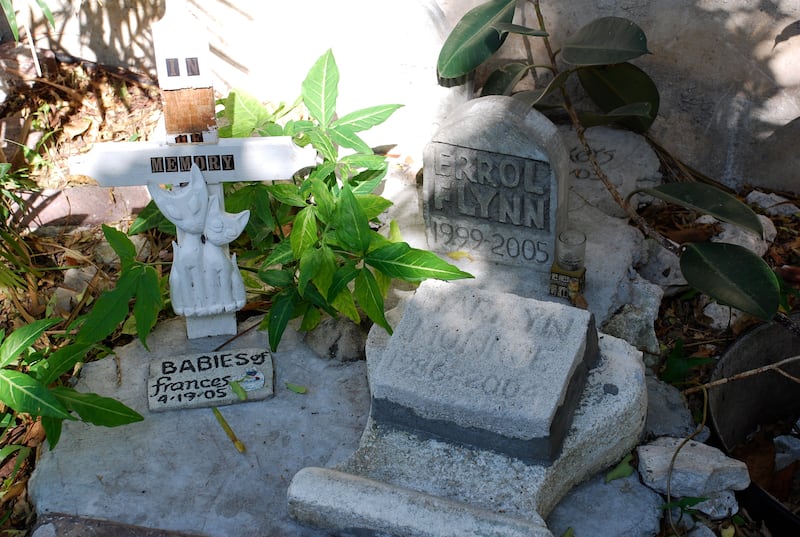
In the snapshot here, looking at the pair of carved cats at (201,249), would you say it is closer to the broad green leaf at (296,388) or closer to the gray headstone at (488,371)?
the broad green leaf at (296,388)

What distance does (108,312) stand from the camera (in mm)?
2666

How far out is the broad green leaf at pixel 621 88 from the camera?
353cm

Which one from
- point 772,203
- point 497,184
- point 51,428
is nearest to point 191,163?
point 51,428

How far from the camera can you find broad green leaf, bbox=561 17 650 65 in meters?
3.12

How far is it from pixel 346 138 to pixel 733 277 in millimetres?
1328

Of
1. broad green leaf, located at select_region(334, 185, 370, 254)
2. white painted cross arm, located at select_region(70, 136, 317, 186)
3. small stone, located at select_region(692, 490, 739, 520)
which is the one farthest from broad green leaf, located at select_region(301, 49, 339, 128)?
small stone, located at select_region(692, 490, 739, 520)

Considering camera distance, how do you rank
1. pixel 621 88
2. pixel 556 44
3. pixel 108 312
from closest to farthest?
pixel 108 312 → pixel 621 88 → pixel 556 44

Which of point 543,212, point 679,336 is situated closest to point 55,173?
point 543,212

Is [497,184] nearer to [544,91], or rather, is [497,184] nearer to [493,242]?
[493,242]

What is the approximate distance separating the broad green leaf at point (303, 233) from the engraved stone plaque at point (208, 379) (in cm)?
36

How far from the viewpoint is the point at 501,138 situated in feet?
9.78

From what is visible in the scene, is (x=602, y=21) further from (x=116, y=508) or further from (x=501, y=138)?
(x=116, y=508)

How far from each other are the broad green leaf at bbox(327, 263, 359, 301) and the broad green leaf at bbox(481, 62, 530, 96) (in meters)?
1.14

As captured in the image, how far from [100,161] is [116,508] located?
1014mm
